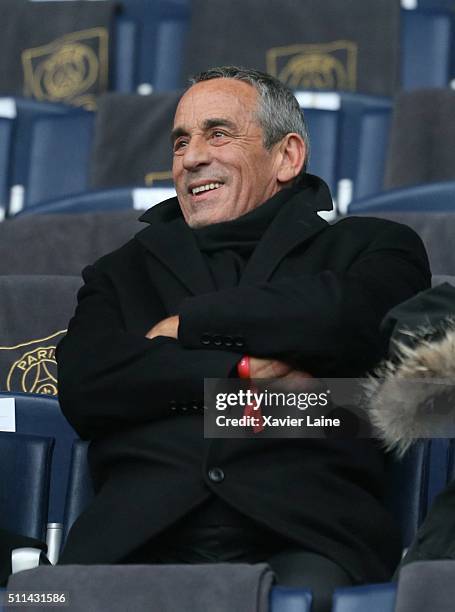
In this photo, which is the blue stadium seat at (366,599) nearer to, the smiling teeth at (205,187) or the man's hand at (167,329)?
the man's hand at (167,329)

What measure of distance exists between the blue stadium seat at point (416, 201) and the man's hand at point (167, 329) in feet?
3.01

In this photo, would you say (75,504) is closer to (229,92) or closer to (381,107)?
(229,92)

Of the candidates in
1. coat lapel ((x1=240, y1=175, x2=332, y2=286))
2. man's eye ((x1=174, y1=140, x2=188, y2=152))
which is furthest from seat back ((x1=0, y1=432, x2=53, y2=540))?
man's eye ((x1=174, y1=140, x2=188, y2=152))

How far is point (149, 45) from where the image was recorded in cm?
333

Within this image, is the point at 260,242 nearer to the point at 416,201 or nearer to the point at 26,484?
the point at 26,484

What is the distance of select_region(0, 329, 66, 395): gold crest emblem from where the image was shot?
1.85 meters

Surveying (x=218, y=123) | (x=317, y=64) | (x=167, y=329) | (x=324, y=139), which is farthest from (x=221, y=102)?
(x=317, y=64)

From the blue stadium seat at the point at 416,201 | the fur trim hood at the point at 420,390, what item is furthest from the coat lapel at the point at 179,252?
the blue stadium seat at the point at 416,201

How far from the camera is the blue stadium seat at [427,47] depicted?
10.3ft

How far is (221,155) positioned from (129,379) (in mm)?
391

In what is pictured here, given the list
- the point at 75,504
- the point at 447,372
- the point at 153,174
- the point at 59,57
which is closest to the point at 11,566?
the point at 75,504

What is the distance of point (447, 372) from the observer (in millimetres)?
1179

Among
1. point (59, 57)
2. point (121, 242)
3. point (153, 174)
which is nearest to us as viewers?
point (121, 242)

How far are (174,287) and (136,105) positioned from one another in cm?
146
